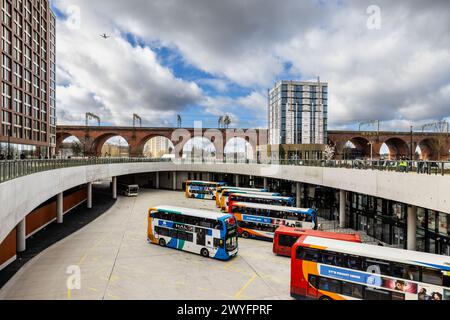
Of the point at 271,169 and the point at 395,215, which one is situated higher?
the point at 271,169

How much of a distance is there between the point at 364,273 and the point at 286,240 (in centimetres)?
794

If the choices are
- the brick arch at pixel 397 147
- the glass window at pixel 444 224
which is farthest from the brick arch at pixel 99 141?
the brick arch at pixel 397 147

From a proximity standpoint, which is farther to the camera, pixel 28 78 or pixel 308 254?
pixel 28 78

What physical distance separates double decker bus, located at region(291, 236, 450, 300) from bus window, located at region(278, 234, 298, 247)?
219 inches

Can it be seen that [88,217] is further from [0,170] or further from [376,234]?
[376,234]

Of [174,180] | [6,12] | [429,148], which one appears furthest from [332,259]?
[429,148]

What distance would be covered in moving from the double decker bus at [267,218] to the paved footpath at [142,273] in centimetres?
122

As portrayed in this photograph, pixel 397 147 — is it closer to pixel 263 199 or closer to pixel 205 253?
pixel 263 199

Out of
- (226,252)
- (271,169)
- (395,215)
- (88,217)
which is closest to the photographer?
(226,252)

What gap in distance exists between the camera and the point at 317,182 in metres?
29.7

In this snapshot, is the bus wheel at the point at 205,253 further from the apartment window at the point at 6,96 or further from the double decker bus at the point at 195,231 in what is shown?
the apartment window at the point at 6,96
